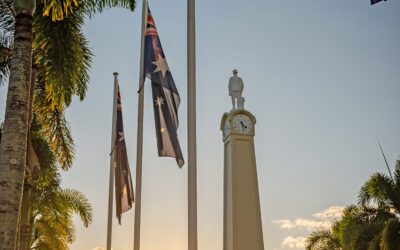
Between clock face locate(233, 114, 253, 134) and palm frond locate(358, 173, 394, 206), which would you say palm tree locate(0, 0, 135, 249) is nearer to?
clock face locate(233, 114, 253, 134)

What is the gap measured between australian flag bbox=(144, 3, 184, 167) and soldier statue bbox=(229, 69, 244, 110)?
19.4 feet

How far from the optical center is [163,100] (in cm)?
978

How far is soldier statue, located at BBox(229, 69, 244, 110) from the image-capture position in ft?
53.8

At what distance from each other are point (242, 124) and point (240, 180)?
1832 mm

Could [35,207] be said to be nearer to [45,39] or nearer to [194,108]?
[45,39]

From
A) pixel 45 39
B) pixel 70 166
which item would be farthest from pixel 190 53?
pixel 70 166

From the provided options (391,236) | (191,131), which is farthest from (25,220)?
(391,236)

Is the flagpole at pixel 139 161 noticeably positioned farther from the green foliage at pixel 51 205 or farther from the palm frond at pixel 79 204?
the palm frond at pixel 79 204

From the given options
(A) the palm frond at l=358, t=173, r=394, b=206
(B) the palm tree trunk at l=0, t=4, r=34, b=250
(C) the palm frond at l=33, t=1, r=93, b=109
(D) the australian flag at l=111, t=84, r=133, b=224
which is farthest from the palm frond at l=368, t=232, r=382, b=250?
(B) the palm tree trunk at l=0, t=4, r=34, b=250

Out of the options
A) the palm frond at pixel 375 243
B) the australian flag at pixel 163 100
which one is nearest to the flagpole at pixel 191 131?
the australian flag at pixel 163 100

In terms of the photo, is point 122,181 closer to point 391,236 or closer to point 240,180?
point 240,180

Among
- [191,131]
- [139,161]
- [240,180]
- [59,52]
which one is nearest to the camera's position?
[191,131]

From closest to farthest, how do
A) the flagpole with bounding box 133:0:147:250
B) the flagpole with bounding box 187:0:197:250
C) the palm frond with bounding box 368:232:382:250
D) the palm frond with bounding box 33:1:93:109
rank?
the flagpole with bounding box 187:0:197:250
the palm frond with bounding box 33:1:93:109
the flagpole with bounding box 133:0:147:250
the palm frond with bounding box 368:232:382:250

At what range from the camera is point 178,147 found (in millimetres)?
9312
